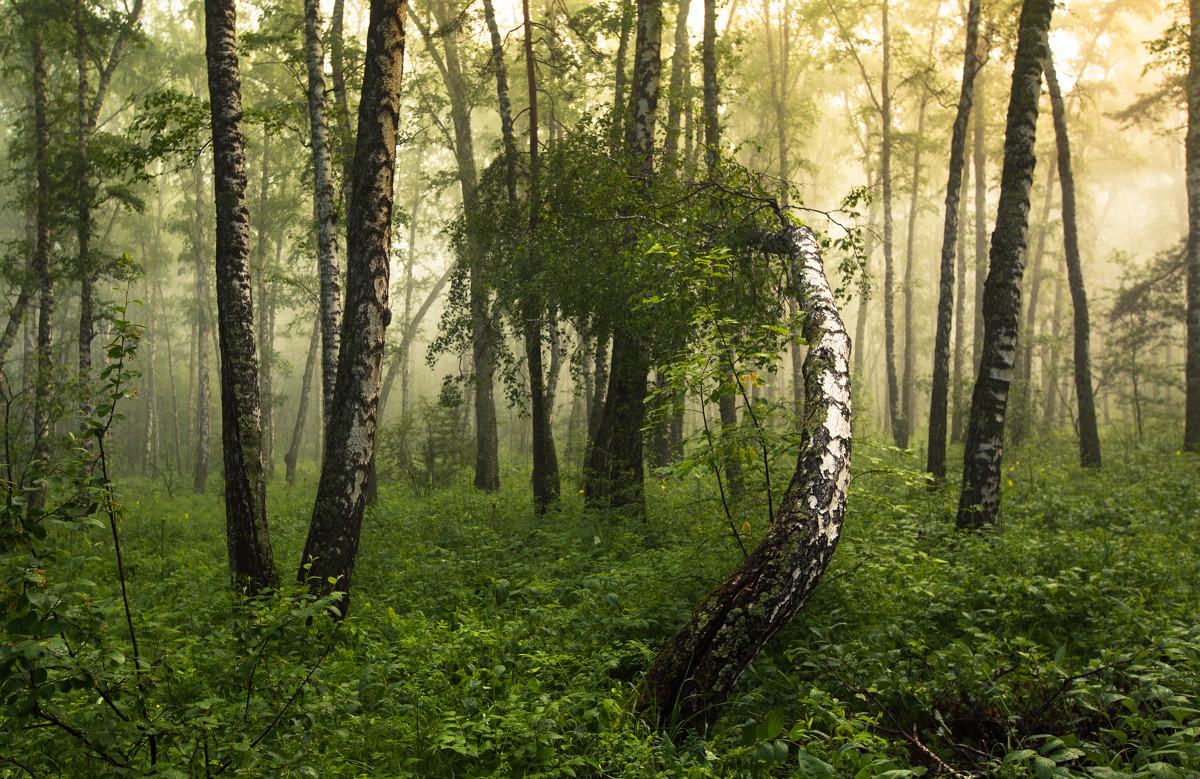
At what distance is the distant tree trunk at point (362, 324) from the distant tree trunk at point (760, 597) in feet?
10.6

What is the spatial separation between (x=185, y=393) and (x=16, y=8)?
34981 mm

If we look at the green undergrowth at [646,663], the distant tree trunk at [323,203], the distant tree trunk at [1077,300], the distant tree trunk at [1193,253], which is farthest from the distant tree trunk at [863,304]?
the distant tree trunk at [323,203]

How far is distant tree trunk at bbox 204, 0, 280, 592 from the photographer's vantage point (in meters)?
6.17

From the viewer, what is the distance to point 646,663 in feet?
14.0

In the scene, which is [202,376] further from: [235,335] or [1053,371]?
[1053,371]

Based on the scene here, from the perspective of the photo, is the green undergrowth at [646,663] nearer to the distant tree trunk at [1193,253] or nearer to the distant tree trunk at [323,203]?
the distant tree trunk at [323,203]

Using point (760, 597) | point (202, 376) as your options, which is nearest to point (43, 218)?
point (202, 376)

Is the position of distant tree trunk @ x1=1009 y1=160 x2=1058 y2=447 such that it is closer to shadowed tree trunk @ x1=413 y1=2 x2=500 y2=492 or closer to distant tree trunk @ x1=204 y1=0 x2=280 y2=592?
shadowed tree trunk @ x1=413 y1=2 x2=500 y2=492

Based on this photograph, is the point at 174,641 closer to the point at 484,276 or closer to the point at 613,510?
the point at 613,510

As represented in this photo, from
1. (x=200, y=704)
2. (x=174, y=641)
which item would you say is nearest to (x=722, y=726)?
(x=200, y=704)

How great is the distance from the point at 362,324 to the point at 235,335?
1.33 meters

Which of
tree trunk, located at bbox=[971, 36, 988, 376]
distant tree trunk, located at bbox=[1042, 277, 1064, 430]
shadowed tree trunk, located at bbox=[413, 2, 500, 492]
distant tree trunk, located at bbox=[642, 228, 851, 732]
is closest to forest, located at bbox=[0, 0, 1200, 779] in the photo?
distant tree trunk, located at bbox=[642, 228, 851, 732]

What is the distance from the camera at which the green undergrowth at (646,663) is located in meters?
3.05

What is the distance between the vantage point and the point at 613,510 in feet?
29.3
